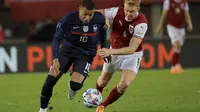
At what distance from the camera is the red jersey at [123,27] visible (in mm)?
10977

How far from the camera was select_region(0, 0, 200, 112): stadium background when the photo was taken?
42.0 ft

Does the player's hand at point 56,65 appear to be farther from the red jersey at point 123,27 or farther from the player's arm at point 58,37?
the red jersey at point 123,27

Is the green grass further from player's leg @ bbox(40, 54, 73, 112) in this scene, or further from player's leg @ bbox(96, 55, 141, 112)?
player's leg @ bbox(40, 54, 73, 112)

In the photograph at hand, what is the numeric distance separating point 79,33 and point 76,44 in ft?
0.76

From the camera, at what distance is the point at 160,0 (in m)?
30.5

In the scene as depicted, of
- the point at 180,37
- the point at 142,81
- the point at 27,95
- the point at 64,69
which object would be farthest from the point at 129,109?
the point at 180,37

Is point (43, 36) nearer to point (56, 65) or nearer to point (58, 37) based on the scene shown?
point (58, 37)

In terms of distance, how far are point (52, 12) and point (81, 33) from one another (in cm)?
1919

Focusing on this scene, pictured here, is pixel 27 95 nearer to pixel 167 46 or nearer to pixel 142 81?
pixel 142 81

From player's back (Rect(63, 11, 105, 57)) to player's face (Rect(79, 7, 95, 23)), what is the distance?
9 cm

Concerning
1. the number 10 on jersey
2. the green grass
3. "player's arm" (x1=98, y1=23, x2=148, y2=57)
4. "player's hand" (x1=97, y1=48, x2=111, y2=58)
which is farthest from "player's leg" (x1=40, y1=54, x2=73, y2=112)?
the green grass

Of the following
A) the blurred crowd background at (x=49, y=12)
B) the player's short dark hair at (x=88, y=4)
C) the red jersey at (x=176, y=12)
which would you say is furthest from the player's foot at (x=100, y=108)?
the blurred crowd background at (x=49, y=12)

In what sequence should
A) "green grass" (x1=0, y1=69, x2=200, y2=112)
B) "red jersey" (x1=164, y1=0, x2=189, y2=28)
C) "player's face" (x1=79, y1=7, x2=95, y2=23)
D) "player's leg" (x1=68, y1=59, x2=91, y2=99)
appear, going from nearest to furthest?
"player's face" (x1=79, y1=7, x2=95, y2=23) → "player's leg" (x1=68, y1=59, x2=91, y2=99) → "green grass" (x1=0, y1=69, x2=200, y2=112) → "red jersey" (x1=164, y1=0, x2=189, y2=28)

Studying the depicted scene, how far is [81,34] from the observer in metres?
10.8
